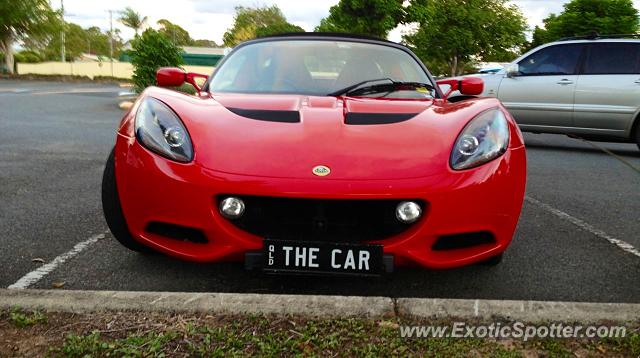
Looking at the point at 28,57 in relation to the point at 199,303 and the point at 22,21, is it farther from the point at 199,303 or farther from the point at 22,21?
the point at 199,303

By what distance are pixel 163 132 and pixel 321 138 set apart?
669 mm

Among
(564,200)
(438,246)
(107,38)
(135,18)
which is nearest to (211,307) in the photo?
(438,246)

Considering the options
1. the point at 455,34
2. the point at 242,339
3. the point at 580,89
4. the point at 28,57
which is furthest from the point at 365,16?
the point at 28,57

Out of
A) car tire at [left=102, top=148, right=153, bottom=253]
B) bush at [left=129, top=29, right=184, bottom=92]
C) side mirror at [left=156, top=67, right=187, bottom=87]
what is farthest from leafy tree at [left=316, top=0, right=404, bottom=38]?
car tire at [left=102, top=148, right=153, bottom=253]

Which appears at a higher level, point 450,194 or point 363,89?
point 363,89

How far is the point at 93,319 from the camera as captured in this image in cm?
193

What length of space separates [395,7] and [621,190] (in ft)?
72.7

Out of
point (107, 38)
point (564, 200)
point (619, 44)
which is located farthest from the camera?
point (107, 38)

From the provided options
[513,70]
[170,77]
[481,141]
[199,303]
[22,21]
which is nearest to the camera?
[199,303]

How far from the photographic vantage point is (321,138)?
93.8 inches

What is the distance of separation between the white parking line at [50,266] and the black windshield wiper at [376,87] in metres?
1.54

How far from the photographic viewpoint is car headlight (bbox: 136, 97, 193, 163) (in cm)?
234

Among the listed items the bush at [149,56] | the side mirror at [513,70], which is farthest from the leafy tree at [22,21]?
the side mirror at [513,70]

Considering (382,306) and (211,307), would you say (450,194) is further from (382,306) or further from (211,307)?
(211,307)
